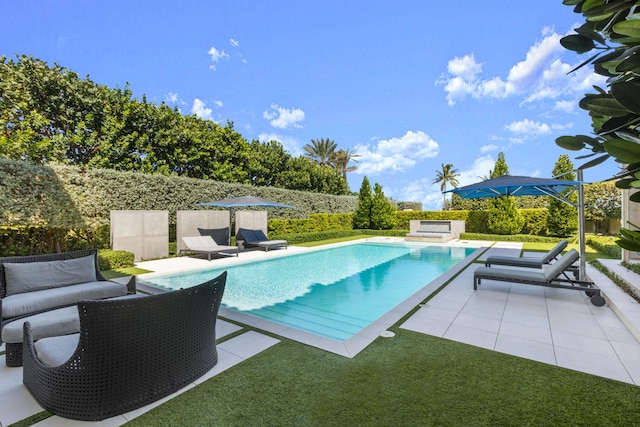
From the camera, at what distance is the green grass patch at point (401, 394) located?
248cm

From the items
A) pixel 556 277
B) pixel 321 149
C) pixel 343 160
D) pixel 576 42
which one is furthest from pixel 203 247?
pixel 343 160

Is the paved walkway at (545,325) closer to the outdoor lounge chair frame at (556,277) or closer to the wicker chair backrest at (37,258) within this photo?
the outdoor lounge chair frame at (556,277)

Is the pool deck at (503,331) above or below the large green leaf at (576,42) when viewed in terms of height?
below

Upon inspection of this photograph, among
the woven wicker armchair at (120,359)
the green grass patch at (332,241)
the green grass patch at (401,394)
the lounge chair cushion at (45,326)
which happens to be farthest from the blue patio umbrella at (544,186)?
the green grass patch at (332,241)

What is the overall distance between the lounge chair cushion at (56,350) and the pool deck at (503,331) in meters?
0.40

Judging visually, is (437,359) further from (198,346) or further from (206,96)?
(206,96)

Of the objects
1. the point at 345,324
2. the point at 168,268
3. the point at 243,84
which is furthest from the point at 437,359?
the point at 243,84

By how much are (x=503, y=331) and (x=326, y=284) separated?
4554mm

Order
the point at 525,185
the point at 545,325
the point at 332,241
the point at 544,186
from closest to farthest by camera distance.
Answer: the point at 545,325 < the point at 525,185 < the point at 544,186 < the point at 332,241

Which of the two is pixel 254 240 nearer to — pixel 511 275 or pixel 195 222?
pixel 195 222

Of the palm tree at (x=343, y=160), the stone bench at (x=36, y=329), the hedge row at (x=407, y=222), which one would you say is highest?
the palm tree at (x=343, y=160)

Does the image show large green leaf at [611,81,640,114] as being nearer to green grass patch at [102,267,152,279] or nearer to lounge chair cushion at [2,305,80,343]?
lounge chair cushion at [2,305,80,343]

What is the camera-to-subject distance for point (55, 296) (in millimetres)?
4285

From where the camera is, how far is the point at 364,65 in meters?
18.1
